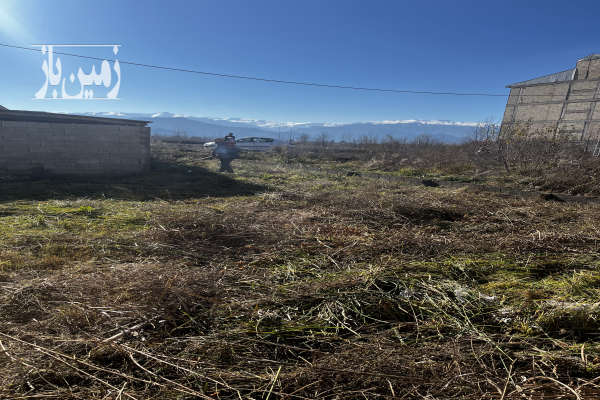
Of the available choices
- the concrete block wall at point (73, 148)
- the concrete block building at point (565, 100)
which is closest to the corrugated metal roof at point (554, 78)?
the concrete block building at point (565, 100)

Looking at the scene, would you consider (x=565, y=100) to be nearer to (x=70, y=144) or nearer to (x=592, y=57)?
(x=592, y=57)

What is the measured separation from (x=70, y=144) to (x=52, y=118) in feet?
4.91

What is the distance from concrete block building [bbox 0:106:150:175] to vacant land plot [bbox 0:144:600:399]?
296 inches

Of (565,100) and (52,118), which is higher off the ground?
(565,100)

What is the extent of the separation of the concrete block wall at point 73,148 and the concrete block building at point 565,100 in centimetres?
2066

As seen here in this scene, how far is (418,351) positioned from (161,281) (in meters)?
1.94

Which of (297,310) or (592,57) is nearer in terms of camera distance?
(297,310)

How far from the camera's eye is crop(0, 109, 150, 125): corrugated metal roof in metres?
10.2

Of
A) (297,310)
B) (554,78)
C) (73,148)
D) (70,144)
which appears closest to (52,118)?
(70,144)

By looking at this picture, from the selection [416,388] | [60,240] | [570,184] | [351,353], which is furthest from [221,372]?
[570,184]

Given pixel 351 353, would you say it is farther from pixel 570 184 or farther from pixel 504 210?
pixel 570 184

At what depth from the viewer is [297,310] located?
2.21 meters

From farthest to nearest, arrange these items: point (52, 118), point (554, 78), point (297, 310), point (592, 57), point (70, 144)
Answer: point (554, 78) → point (592, 57) → point (52, 118) → point (70, 144) → point (297, 310)

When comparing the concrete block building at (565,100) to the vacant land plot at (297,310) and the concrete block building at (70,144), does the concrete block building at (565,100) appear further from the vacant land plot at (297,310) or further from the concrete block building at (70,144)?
the concrete block building at (70,144)
